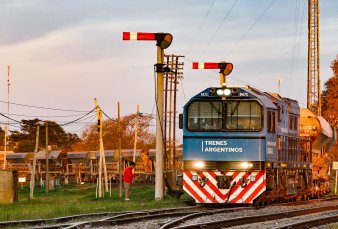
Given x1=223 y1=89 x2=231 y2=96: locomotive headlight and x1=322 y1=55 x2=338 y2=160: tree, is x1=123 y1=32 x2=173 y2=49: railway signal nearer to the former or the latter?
x1=223 y1=89 x2=231 y2=96: locomotive headlight

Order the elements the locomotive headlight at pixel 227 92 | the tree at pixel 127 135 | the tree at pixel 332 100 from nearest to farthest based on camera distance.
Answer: the locomotive headlight at pixel 227 92, the tree at pixel 332 100, the tree at pixel 127 135

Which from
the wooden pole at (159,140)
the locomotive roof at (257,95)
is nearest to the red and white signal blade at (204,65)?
the wooden pole at (159,140)

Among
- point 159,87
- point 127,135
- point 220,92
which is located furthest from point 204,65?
point 127,135

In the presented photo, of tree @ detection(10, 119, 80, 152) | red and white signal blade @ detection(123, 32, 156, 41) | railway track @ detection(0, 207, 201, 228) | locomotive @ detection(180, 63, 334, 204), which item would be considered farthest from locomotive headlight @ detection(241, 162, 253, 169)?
tree @ detection(10, 119, 80, 152)

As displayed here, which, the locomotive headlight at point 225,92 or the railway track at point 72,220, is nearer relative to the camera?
the railway track at point 72,220

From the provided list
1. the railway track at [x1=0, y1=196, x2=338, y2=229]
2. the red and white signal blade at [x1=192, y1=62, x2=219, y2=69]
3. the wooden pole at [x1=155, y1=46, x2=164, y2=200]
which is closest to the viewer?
the railway track at [x1=0, y1=196, x2=338, y2=229]

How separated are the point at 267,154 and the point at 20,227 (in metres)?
10.3

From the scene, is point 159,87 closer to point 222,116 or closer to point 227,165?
point 222,116

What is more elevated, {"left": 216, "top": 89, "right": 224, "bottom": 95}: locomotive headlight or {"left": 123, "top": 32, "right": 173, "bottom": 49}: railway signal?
{"left": 123, "top": 32, "right": 173, "bottom": 49}: railway signal

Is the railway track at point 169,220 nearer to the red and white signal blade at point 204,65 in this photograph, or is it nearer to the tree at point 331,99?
the red and white signal blade at point 204,65

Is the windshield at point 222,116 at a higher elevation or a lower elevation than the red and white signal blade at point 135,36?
lower

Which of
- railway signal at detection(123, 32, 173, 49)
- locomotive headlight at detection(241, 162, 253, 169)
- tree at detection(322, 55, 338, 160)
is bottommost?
locomotive headlight at detection(241, 162, 253, 169)

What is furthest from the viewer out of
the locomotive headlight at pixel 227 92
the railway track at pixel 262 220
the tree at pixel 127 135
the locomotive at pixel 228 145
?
the tree at pixel 127 135

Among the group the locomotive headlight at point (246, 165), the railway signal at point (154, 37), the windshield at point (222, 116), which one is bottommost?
the locomotive headlight at point (246, 165)
